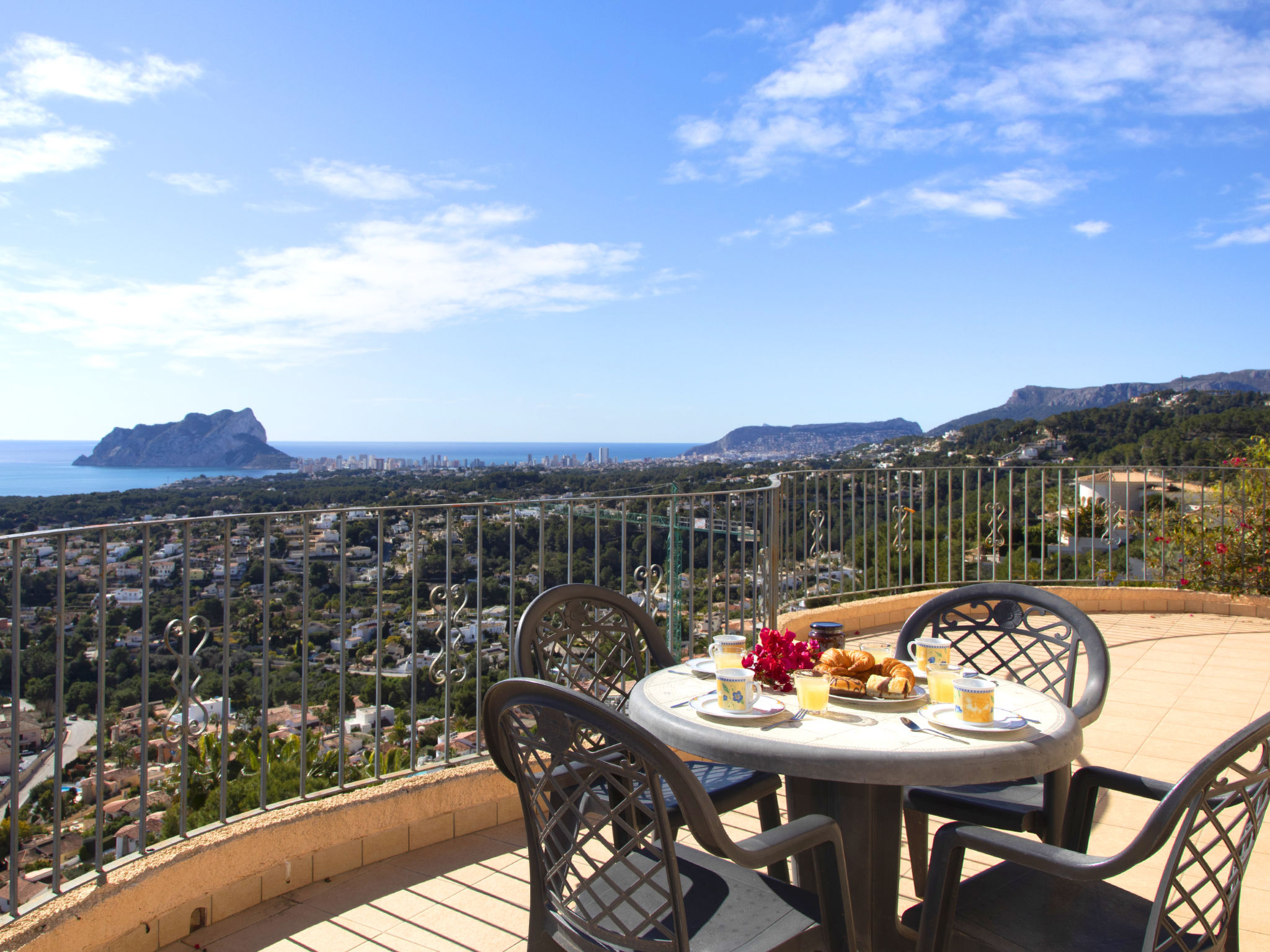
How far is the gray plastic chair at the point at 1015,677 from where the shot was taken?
1.94 m

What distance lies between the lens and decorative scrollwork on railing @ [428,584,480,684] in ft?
9.07

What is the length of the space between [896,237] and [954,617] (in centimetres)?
Result: 1106

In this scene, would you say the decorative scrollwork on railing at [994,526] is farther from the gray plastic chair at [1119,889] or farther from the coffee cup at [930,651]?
the gray plastic chair at [1119,889]

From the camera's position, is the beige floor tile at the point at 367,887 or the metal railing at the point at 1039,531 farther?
the metal railing at the point at 1039,531

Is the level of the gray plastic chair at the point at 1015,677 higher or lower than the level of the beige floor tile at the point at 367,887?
higher

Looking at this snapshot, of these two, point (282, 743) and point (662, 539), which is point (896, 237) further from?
point (282, 743)

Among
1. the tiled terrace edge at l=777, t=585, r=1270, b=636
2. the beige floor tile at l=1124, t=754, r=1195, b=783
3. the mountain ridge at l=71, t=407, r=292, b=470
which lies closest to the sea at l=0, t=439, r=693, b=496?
the mountain ridge at l=71, t=407, r=292, b=470

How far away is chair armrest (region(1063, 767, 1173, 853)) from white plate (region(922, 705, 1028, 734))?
0.28 meters

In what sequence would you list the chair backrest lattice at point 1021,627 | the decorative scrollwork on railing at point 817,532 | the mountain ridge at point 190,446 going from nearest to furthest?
the chair backrest lattice at point 1021,627
the decorative scrollwork on railing at point 817,532
the mountain ridge at point 190,446

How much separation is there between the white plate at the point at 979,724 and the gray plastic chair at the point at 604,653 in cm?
55

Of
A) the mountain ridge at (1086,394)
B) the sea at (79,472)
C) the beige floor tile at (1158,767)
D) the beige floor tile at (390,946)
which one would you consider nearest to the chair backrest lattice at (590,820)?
the beige floor tile at (390,946)

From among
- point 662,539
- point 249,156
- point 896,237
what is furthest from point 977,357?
point 662,539

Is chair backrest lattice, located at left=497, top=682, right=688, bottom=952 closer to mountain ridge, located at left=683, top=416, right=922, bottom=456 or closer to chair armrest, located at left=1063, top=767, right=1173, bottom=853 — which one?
chair armrest, located at left=1063, top=767, right=1173, bottom=853

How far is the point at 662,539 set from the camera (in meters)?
3.95
